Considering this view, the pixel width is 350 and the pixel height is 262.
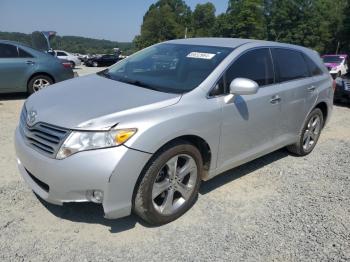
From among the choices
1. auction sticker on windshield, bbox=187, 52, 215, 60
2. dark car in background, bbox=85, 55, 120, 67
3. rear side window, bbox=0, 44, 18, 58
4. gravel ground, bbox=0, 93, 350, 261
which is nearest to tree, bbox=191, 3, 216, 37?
dark car in background, bbox=85, 55, 120, 67

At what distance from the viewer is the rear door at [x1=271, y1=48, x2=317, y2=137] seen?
451 centimetres

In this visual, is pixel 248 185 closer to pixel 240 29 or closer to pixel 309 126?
pixel 309 126

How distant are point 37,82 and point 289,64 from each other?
6117 mm

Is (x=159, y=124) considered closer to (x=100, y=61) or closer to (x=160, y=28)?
(x=100, y=61)

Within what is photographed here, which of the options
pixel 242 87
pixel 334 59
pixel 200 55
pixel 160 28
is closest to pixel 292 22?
pixel 160 28

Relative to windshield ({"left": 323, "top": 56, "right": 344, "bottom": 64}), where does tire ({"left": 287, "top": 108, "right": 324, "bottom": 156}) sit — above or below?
below

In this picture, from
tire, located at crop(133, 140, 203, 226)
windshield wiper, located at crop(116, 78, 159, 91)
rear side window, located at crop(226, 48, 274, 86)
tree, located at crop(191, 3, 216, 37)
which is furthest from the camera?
tree, located at crop(191, 3, 216, 37)

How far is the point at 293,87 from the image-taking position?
4652mm

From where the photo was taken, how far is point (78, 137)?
2.82m

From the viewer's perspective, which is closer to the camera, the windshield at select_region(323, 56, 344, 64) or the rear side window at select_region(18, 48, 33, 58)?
the rear side window at select_region(18, 48, 33, 58)

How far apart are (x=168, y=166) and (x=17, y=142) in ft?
4.55

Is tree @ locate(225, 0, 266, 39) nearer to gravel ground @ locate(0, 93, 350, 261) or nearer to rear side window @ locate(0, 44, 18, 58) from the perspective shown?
rear side window @ locate(0, 44, 18, 58)

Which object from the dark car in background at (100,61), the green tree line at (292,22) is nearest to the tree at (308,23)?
the green tree line at (292,22)

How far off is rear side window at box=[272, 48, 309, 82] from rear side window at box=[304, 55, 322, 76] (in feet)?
0.37
